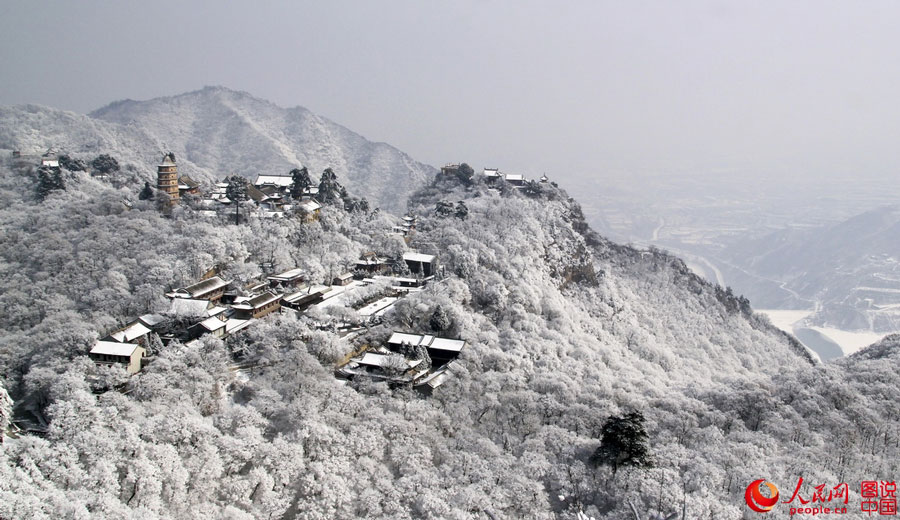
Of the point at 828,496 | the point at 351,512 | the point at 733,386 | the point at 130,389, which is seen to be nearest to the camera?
the point at 351,512

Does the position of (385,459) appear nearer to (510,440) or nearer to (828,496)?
(510,440)

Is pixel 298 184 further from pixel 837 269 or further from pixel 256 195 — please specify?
pixel 837 269

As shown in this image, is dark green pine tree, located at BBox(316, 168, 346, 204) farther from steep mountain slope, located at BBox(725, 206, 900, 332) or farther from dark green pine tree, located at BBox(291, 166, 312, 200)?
steep mountain slope, located at BBox(725, 206, 900, 332)

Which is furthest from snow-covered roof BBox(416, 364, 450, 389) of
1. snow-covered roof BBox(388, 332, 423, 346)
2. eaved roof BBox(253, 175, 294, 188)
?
eaved roof BBox(253, 175, 294, 188)

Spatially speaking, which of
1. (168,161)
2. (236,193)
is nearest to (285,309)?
(236,193)

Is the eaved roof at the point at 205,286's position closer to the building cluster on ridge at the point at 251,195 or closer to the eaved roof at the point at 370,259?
the building cluster on ridge at the point at 251,195

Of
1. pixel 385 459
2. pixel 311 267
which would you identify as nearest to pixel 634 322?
pixel 311 267
